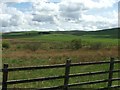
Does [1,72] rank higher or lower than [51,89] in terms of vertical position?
higher

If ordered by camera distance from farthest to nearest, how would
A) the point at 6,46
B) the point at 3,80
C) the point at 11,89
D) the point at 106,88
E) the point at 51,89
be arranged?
the point at 6,46, the point at 106,88, the point at 11,89, the point at 51,89, the point at 3,80

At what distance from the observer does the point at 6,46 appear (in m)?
58.3

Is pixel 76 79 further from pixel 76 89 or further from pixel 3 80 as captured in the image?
pixel 3 80

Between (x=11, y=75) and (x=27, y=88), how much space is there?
4375 mm

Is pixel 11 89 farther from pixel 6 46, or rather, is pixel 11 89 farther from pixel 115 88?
pixel 6 46

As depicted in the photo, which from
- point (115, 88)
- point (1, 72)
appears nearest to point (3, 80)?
point (1, 72)

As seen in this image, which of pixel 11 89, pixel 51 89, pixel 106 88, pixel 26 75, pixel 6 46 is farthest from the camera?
pixel 6 46

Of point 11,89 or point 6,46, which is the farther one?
point 6,46

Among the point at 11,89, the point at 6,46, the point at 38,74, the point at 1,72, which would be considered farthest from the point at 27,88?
the point at 6,46

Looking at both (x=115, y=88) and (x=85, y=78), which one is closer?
(x=115, y=88)

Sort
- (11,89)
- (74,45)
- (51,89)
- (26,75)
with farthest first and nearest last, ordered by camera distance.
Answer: (74,45) < (26,75) < (11,89) < (51,89)

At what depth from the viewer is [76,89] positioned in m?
13.3

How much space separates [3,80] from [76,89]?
→ 433 centimetres

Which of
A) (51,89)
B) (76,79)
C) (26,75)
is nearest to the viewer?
(51,89)
